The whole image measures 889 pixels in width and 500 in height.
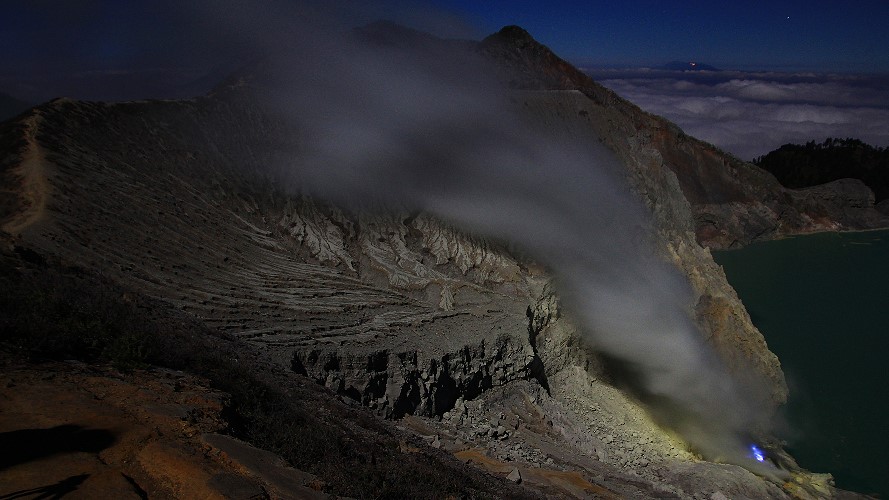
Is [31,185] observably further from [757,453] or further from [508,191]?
[757,453]

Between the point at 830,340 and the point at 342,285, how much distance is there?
25120mm

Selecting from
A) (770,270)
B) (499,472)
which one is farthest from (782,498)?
(770,270)

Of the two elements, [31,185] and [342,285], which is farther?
[342,285]

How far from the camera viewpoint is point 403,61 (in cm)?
2353

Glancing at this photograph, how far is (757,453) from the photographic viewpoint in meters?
17.7

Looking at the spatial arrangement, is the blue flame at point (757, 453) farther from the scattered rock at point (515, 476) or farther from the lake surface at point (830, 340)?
the scattered rock at point (515, 476)

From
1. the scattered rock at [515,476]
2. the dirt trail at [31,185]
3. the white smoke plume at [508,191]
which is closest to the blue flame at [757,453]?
the white smoke plume at [508,191]

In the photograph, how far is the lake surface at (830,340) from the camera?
1814 cm

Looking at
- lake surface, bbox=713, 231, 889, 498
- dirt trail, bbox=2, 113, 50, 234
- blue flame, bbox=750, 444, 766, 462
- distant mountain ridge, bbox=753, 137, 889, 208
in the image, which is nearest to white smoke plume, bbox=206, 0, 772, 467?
blue flame, bbox=750, 444, 766, 462

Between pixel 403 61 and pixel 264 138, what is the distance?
9.59 m

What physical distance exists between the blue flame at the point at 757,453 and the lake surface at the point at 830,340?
4.31ft

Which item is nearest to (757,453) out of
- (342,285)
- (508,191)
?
(508,191)

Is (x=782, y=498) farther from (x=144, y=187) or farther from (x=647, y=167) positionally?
(x=144, y=187)

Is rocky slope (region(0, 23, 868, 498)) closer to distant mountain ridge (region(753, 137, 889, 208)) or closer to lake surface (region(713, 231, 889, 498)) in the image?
lake surface (region(713, 231, 889, 498))
